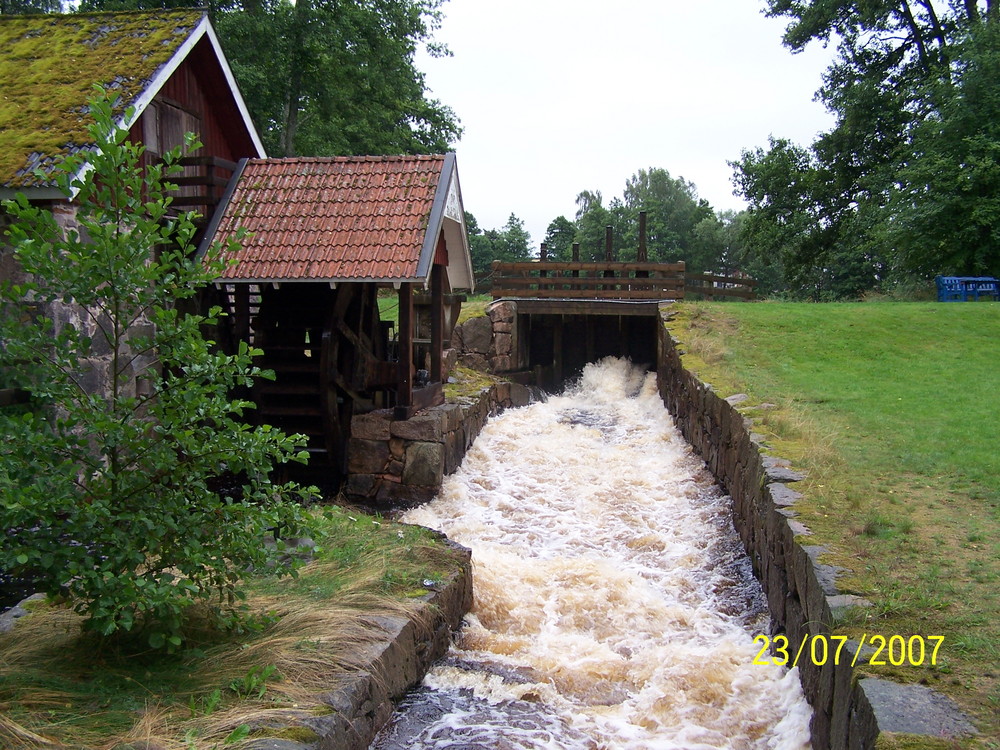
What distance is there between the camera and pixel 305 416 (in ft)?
34.4

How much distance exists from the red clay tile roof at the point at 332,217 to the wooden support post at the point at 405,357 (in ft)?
2.24

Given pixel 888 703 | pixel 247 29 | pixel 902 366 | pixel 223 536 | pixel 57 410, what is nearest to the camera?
pixel 888 703

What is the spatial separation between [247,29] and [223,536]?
1731 cm

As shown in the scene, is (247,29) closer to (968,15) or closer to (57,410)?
(57,410)

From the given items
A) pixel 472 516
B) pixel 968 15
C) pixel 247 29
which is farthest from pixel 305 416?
pixel 968 15

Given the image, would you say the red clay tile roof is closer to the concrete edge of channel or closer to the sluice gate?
the concrete edge of channel

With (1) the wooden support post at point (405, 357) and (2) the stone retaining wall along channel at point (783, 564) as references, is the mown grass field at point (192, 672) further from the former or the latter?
(1) the wooden support post at point (405, 357)

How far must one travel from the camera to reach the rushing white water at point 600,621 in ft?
15.5

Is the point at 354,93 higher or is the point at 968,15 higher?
the point at 968,15

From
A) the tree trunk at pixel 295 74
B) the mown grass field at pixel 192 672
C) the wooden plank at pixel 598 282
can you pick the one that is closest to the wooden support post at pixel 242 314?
the mown grass field at pixel 192 672

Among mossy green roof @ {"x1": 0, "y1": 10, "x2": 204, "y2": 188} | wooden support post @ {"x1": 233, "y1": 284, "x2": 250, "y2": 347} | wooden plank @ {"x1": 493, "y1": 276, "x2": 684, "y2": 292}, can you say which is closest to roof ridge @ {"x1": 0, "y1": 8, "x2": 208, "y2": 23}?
mossy green roof @ {"x1": 0, "y1": 10, "x2": 204, "y2": 188}

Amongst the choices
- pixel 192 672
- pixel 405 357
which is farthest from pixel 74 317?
pixel 192 672

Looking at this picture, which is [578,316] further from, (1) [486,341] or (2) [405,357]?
(2) [405,357]

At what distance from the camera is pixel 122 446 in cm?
383
